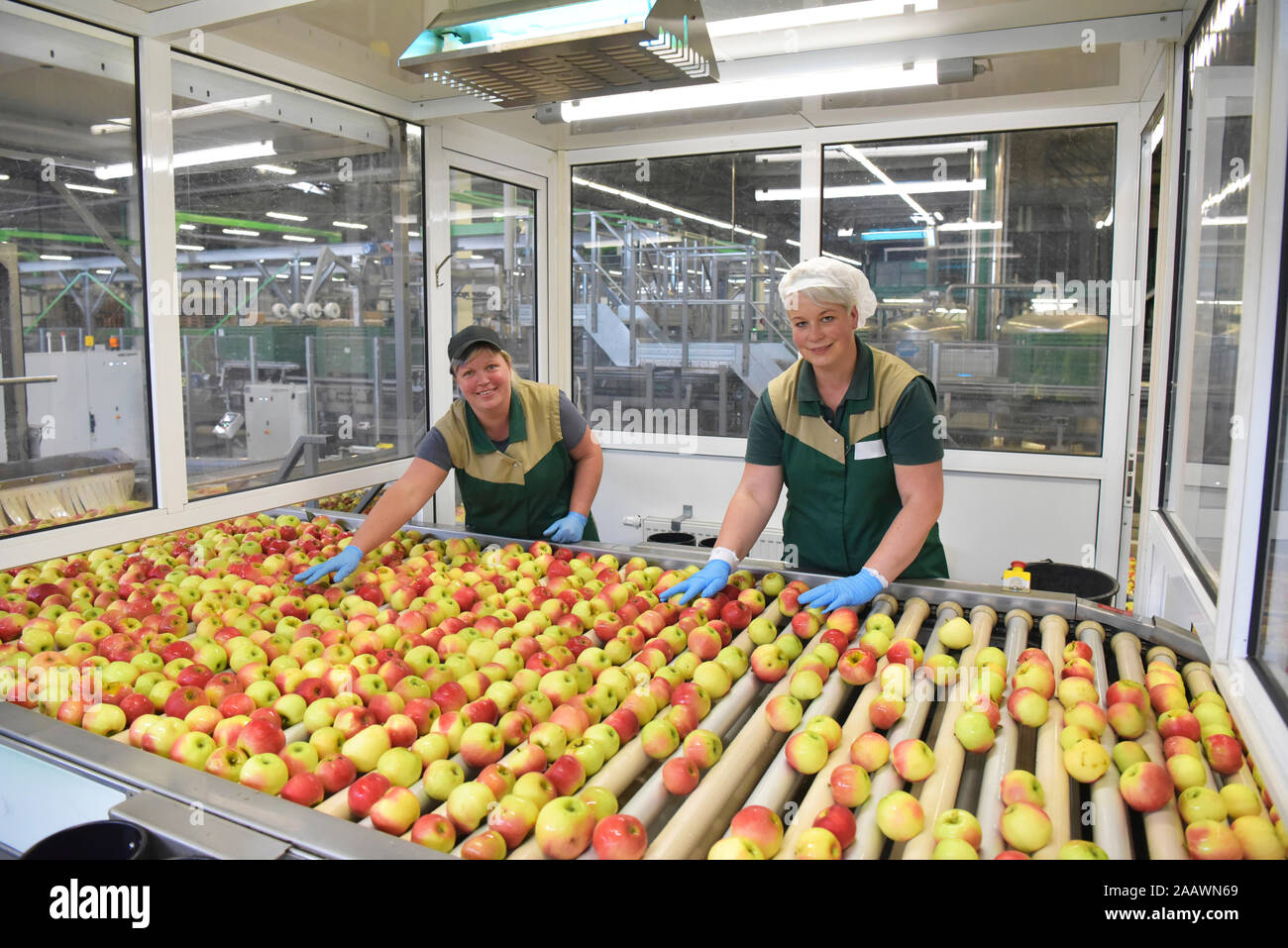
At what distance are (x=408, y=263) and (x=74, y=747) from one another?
12.8 feet

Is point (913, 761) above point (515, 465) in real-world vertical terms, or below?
below

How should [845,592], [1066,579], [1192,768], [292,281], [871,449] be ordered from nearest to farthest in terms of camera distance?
[1192,768], [845,592], [871,449], [1066,579], [292,281]

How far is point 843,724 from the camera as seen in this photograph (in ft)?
6.54

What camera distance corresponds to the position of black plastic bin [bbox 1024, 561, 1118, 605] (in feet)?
13.9

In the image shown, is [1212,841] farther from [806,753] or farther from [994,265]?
Answer: [994,265]

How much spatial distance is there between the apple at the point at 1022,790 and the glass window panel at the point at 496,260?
4.58 metres

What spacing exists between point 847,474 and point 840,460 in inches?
2.1

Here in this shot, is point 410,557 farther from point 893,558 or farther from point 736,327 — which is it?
point 736,327

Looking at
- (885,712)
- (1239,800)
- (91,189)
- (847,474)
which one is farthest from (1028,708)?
(91,189)

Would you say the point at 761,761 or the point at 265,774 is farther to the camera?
the point at 761,761

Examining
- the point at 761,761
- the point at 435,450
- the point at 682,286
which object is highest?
the point at 682,286

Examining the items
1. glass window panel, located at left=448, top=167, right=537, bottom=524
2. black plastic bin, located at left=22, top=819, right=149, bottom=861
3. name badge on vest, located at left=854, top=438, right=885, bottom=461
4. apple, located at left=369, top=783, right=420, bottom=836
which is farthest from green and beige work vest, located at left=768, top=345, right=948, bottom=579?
glass window panel, located at left=448, top=167, right=537, bottom=524

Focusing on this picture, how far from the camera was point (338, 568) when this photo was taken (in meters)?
2.91

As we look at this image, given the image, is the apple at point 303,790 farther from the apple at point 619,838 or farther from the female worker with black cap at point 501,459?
the female worker with black cap at point 501,459
